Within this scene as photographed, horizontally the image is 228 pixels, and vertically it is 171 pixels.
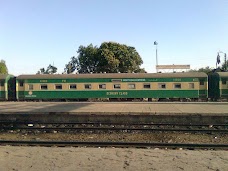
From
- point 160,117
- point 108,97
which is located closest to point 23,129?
point 160,117

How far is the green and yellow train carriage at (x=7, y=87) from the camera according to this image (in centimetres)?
2908

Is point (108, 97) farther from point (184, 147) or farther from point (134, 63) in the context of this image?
point (134, 63)

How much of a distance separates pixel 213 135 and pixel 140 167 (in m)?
6.66

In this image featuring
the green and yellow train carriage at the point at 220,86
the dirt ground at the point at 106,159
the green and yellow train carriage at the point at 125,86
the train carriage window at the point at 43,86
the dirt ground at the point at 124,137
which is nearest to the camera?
the dirt ground at the point at 106,159

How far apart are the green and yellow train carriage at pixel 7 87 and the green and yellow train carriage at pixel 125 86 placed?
11.1 ft

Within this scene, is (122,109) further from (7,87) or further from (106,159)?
(7,87)

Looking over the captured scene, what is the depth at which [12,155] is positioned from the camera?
764 cm

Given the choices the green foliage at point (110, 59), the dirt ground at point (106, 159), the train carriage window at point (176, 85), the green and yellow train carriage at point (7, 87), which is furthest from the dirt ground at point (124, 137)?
the green foliage at point (110, 59)

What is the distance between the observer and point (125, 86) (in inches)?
1103

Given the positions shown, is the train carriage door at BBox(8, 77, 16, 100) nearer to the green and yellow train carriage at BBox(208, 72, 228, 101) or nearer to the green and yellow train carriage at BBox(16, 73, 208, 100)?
the green and yellow train carriage at BBox(16, 73, 208, 100)

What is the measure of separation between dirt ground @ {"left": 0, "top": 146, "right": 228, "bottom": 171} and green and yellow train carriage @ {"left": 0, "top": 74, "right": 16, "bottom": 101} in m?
22.2

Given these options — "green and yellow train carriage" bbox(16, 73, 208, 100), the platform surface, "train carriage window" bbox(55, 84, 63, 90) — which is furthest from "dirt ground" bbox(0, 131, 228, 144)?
"train carriage window" bbox(55, 84, 63, 90)

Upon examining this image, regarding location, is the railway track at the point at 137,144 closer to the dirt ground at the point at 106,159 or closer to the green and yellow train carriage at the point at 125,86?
the dirt ground at the point at 106,159

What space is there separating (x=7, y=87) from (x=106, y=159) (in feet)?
82.3
